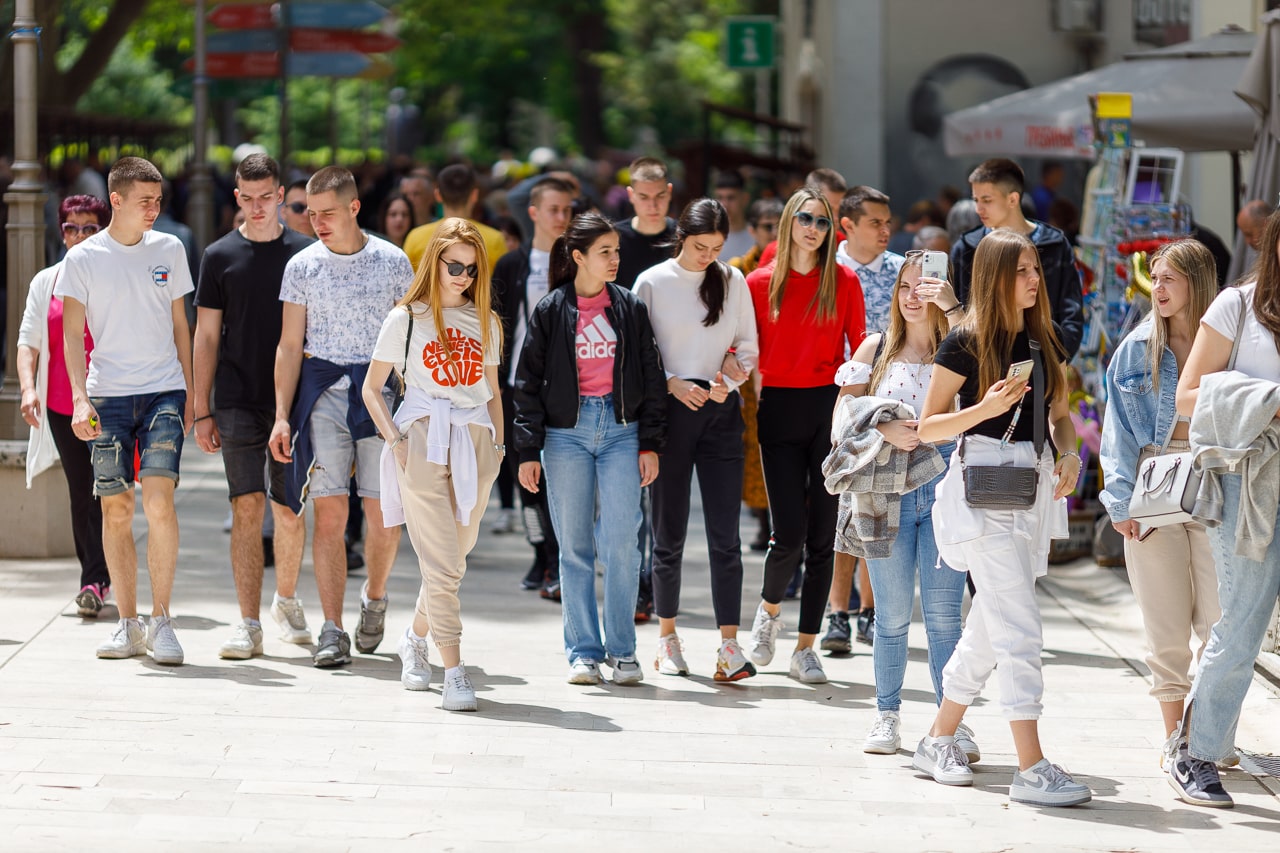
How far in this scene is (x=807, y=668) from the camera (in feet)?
24.1

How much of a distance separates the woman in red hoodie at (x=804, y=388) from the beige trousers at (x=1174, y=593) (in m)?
1.65

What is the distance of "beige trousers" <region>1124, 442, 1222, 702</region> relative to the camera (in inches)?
234

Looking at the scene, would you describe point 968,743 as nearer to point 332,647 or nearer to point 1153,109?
point 332,647

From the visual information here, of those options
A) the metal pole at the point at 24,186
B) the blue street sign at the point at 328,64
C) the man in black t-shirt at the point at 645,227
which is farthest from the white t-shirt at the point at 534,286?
the blue street sign at the point at 328,64

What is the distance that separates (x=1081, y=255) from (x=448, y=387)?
17.7 feet

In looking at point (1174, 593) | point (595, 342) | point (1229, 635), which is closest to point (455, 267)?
point (595, 342)

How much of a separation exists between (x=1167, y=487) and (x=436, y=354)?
9.00 feet

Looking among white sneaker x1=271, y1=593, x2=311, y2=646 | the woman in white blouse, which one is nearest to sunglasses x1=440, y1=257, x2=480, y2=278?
the woman in white blouse

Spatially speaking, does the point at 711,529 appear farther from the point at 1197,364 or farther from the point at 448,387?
the point at 1197,364

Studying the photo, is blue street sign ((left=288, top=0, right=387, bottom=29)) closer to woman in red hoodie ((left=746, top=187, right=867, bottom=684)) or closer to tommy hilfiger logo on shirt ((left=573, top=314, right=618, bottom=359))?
woman in red hoodie ((left=746, top=187, right=867, bottom=684))

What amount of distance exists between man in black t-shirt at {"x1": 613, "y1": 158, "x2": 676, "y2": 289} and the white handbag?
297 cm

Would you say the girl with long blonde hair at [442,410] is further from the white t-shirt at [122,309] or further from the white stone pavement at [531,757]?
the white t-shirt at [122,309]

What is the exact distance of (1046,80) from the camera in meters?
21.8

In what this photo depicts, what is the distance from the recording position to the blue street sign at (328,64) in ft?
64.1
